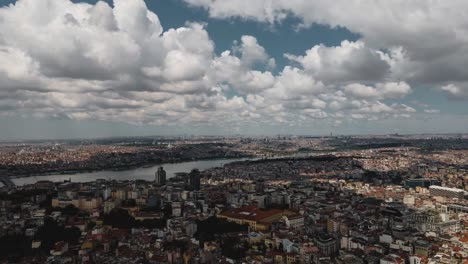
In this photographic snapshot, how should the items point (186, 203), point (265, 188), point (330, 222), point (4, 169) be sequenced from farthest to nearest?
point (4, 169) → point (265, 188) → point (186, 203) → point (330, 222)

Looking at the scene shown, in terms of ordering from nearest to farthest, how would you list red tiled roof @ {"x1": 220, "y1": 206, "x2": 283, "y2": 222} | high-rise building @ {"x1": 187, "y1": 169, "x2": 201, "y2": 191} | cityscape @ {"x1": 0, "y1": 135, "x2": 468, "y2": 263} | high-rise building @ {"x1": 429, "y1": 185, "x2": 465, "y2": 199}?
cityscape @ {"x1": 0, "y1": 135, "x2": 468, "y2": 263}, red tiled roof @ {"x1": 220, "y1": 206, "x2": 283, "y2": 222}, high-rise building @ {"x1": 429, "y1": 185, "x2": 465, "y2": 199}, high-rise building @ {"x1": 187, "y1": 169, "x2": 201, "y2": 191}

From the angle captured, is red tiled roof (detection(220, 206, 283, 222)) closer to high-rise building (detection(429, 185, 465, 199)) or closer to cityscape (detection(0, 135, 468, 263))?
cityscape (detection(0, 135, 468, 263))

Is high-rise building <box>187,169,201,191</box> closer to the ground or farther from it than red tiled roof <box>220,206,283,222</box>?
farther from it

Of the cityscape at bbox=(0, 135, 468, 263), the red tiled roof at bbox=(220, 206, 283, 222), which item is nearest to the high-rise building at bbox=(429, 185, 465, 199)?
the cityscape at bbox=(0, 135, 468, 263)

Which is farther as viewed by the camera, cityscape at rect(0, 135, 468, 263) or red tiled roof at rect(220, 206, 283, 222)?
red tiled roof at rect(220, 206, 283, 222)

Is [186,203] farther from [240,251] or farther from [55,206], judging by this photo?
[240,251]

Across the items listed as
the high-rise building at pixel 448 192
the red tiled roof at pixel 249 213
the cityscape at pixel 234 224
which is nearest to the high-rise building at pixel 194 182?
the cityscape at pixel 234 224

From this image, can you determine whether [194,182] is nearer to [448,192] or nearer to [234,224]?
[234,224]

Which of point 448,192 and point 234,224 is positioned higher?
point 448,192

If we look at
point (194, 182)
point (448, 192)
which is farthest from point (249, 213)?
point (448, 192)

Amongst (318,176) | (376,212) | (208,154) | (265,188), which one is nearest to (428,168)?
(318,176)

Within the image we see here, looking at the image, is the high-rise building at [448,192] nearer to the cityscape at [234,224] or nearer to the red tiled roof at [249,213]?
the cityscape at [234,224]
